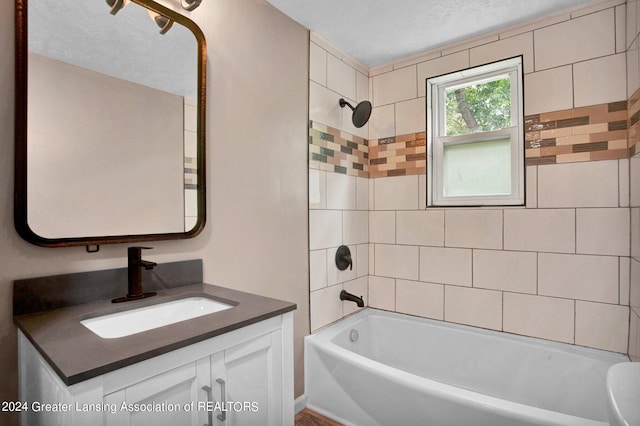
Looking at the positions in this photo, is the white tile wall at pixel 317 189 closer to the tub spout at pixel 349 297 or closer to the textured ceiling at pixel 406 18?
the tub spout at pixel 349 297

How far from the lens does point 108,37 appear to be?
123cm

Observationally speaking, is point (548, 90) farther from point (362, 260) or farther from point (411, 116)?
point (362, 260)

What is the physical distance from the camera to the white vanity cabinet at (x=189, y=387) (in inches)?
29.6

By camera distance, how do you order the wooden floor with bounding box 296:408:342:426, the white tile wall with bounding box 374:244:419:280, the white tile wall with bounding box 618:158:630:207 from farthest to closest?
the white tile wall with bounding box 374:244:419:280 < the wooden floor with bounding box 296:408:342:426 < the white tile wall with bounding box 618:158:630:207

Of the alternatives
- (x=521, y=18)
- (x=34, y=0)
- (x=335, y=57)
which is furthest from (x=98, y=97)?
(x=521, y=18)

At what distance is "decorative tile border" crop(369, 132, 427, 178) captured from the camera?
247 cm

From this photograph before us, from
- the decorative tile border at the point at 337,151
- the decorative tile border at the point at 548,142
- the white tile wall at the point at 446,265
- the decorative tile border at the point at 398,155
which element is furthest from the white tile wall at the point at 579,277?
the decorative tile border at the point at 337,151

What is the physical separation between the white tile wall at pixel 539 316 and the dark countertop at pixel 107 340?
1632 millimetres

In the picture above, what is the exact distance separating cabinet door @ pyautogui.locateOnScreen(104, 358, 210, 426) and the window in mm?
2009

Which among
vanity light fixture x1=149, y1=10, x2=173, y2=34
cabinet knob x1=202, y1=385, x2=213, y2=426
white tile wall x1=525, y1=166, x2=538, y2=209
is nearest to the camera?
cabinet knob x1=202, y1=385, x2=213, y2=426

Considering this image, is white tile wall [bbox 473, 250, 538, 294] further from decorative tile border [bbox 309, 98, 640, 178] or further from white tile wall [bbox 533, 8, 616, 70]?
white tile wall [bbox 533, 8, 616, 70]

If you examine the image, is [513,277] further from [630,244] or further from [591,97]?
[591,97]

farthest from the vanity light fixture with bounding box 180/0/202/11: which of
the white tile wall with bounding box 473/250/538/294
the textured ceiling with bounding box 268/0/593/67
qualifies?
the white tile wall with bounding box 473/250/538/294

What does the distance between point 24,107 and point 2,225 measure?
1.22 feet
